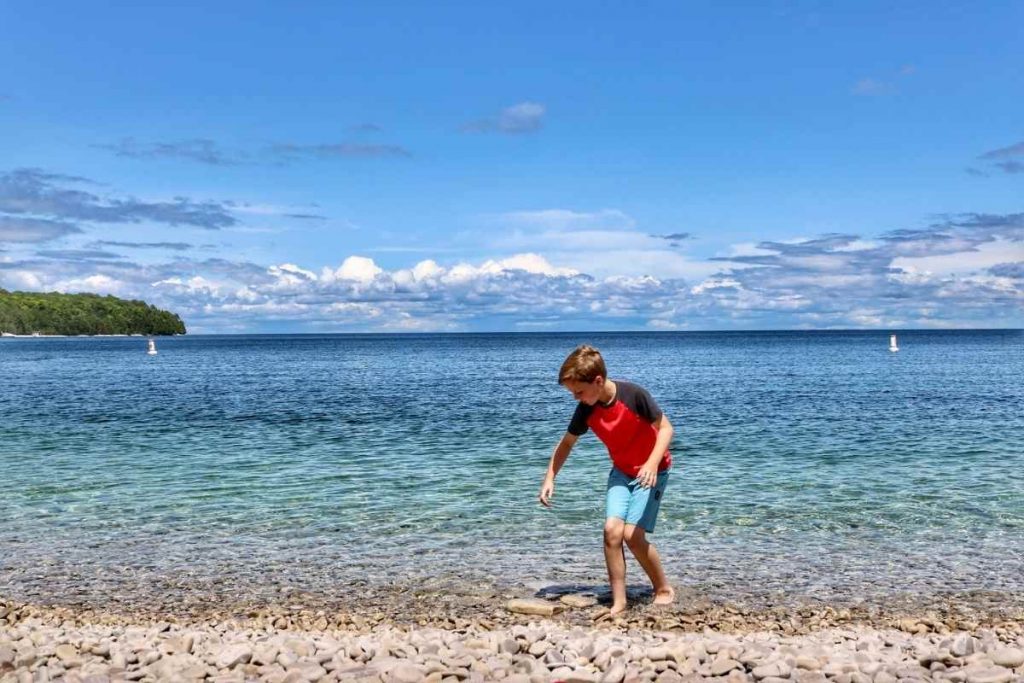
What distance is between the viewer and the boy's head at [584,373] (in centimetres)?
800

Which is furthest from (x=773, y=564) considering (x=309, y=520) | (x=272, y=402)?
(x=272, y=402)

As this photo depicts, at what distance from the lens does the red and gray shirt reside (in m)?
8.30

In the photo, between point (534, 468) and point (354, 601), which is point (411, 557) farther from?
point (534, 468)

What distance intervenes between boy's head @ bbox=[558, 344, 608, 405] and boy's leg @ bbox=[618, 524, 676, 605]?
4.91 ft

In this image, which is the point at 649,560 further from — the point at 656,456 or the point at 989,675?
the point at 989,675

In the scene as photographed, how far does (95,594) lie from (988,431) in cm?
2447

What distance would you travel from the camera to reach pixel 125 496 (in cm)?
1638

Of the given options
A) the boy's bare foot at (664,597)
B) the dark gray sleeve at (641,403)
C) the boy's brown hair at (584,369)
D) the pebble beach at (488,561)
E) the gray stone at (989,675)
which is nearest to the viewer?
the gray stone at (989,675)

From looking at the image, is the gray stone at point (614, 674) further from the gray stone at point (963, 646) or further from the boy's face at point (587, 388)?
the gray stone at point (963, 646)

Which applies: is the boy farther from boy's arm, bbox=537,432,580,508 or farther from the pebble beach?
the pebble beach

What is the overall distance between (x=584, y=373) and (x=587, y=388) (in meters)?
0.17

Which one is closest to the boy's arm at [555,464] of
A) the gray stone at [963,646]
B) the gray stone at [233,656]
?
the gray stone at [233,656]

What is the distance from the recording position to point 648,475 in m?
8.07

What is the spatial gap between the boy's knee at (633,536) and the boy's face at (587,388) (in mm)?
1380
